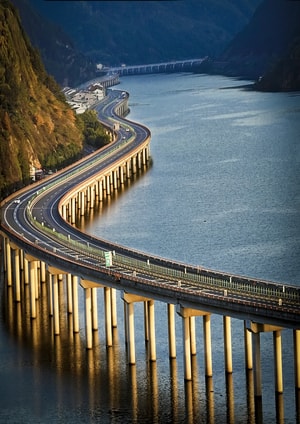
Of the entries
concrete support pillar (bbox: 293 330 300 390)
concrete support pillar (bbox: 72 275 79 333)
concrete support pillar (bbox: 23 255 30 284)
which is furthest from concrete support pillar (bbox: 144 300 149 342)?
concrete support pillar (bbox: 23 255 30 284)

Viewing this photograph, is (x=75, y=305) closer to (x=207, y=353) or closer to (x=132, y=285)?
(x=132, y=285)

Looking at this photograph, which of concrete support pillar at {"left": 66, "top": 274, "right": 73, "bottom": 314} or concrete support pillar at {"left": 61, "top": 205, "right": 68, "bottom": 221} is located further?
concrete support pillar at {"left": 61, "top": 205, "right": 68, "bottom": 221}

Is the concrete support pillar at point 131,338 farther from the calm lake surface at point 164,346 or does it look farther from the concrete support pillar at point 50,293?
the concrete support pillar at point 50,293

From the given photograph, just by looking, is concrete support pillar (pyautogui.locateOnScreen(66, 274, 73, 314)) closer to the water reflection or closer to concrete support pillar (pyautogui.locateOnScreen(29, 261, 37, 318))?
the water reflection

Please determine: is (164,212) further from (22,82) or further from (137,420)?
(137,420)

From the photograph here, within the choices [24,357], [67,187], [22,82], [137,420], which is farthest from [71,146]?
[137,420]

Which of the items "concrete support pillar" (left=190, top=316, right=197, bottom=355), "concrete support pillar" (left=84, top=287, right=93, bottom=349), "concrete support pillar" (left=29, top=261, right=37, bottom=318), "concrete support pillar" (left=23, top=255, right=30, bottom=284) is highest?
"concrete support pillar" (left=190, top=316, right=197, bottom=355)

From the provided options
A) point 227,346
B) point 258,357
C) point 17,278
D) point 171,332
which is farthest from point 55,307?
point 258,357

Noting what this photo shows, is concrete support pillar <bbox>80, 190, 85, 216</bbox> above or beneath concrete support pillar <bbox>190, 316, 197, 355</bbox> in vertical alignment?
beneath
